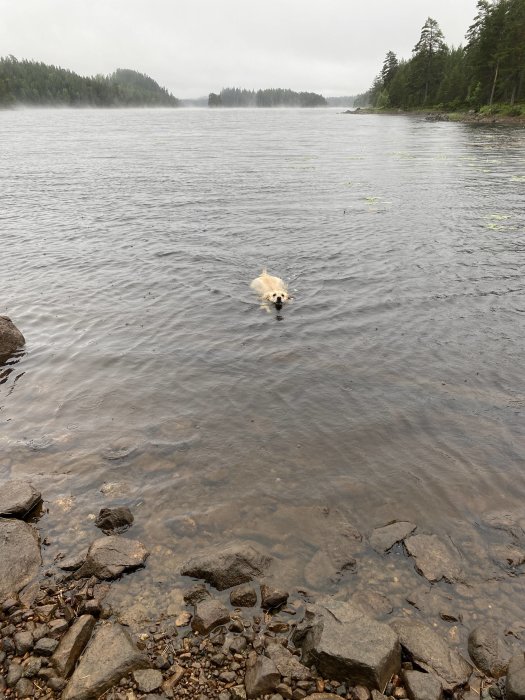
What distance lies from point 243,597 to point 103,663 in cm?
180

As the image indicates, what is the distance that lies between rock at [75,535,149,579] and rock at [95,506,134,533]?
11.4 inches

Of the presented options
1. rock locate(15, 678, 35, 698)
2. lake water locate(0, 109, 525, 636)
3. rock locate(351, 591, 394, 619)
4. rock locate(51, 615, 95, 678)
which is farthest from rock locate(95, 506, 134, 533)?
rock locate(351, 591, 394, 619)

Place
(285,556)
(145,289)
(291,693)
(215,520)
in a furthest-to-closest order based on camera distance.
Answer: (145,289), (215,520), (285,556), (291,693)

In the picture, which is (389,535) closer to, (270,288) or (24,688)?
(24,688)

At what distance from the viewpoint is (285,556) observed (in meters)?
6.73

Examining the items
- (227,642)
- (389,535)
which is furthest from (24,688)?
(389,535)

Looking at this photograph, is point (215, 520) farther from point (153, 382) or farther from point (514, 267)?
point (514, 267)

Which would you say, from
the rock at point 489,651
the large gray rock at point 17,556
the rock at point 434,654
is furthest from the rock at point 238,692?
the large gray rock at point 17,556

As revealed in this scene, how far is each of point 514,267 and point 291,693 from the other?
16645 millimetres

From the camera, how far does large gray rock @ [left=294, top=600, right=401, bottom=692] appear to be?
5.02 metres

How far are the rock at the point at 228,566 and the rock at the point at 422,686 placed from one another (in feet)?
7.24

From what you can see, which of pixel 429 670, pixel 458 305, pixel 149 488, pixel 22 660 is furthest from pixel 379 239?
pixel 22 660

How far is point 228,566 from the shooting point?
635 centimetres

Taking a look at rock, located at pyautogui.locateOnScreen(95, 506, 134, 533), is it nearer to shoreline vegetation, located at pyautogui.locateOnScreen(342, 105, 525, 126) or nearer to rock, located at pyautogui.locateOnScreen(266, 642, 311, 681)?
rock, located at pyautogui.locateOnScreen(266, 642, 311, 681)
